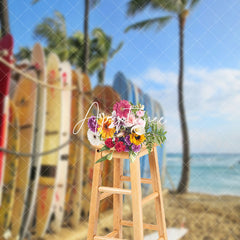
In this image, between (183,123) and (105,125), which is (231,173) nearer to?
(183,123)

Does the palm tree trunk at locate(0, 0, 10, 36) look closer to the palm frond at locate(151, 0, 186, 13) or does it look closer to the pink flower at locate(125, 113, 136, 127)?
the pink flower at locate(125, 113, 136, 127)

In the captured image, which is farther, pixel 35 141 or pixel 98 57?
pixel 98 57

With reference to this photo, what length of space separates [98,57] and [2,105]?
7246 mm

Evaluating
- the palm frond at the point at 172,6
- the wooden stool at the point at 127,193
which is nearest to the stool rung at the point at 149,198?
the wooden stool at the point at 127,193

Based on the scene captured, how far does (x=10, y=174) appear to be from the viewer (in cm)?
209

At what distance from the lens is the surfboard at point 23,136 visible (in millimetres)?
2072

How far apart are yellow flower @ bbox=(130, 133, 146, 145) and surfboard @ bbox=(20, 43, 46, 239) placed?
1.20 m

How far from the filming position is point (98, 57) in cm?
911

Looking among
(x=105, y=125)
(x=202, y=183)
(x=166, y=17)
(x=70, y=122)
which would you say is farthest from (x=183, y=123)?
(x=105, y=125)

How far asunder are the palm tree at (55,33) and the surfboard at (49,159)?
4524mm

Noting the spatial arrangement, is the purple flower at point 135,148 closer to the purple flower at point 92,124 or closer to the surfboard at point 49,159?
the purple flower at point 92,124

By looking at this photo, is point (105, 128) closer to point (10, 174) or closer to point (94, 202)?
point (94, 202)

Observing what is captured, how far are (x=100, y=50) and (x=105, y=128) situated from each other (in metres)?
7.98

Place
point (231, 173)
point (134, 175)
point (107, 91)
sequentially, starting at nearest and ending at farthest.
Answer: point (134, 175) < point (107, 91) < point (231, 173)
